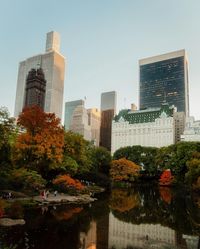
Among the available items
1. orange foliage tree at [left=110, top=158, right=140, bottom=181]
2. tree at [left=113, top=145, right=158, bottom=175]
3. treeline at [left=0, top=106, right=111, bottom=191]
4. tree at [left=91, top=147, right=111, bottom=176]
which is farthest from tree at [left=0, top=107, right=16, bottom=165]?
tree at [left=113, top=145, right=158, bottom=175]

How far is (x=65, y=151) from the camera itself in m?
51.5

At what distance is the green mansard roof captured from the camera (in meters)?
168

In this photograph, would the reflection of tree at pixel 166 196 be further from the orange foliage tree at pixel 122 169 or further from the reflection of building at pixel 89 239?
the orange foliage tree at pixel 122 169

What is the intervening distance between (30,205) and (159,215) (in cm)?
1455

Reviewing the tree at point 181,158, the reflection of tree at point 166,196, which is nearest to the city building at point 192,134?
the tree at point 181,158

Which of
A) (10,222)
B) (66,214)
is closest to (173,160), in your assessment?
(66,214)

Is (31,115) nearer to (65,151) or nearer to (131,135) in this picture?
(65,151)

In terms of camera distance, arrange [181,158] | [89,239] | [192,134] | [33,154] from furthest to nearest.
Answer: [192,134], [181,158], [33,154], [89,239]

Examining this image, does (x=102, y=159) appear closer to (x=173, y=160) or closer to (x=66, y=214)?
(x=173, y=160)

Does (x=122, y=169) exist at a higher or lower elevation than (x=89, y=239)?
higher

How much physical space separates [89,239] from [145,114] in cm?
16232

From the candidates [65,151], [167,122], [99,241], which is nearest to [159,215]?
[99,241]

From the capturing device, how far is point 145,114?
7003 inches

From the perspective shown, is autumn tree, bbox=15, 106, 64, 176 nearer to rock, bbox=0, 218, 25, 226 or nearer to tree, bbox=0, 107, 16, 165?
tree, bbox=0, 107, 16, 165
